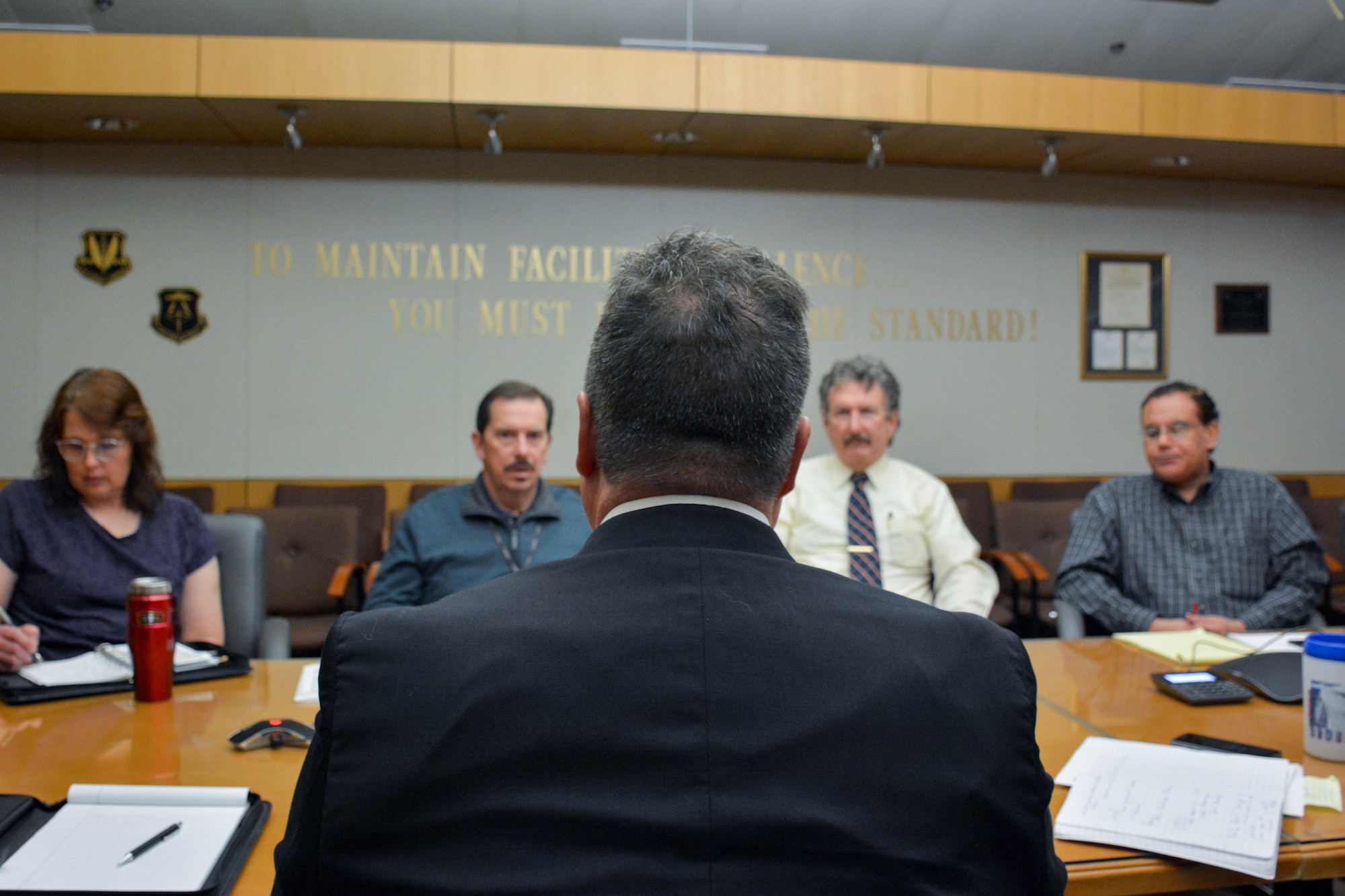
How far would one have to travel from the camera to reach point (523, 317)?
17.3 feet

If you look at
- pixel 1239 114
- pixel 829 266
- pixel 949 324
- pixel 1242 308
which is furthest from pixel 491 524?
pixel 1242 308

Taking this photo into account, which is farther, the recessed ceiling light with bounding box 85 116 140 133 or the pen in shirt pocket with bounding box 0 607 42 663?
Answer: the recessed ceiling light with bounding box 85 116 140 133

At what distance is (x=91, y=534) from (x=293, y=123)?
2.82 metres

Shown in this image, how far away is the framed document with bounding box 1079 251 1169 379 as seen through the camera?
5668mm

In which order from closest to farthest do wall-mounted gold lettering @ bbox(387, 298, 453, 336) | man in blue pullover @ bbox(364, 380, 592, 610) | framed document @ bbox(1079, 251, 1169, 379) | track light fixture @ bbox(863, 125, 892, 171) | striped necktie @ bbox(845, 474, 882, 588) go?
man in blue pullover @ bbox(364, 380, 592, 610), striped necktie @ bbox(845, 474, 882, 588), track light fixture @ bbox(863, 125, 892, 171), wall-mounted gold lettering @ bbox(387, 298, 453, 336), framed document @ bbox(1079, 251, 1169, 379)

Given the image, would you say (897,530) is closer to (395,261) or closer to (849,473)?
(849,473)

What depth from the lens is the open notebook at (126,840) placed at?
1.07m

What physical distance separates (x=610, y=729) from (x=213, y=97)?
4.43 meters

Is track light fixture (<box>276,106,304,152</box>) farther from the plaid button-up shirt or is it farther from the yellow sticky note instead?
the yellow sticky note

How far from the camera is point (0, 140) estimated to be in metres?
4.90

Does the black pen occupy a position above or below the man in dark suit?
below

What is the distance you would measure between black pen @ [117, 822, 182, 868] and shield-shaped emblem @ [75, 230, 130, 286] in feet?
15.4

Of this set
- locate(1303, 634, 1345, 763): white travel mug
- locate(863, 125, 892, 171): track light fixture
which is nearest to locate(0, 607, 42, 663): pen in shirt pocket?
locate(1303, 634, 1345, 763): white travel mug

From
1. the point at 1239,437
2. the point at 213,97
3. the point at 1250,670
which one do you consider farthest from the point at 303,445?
the point at 1239,437
